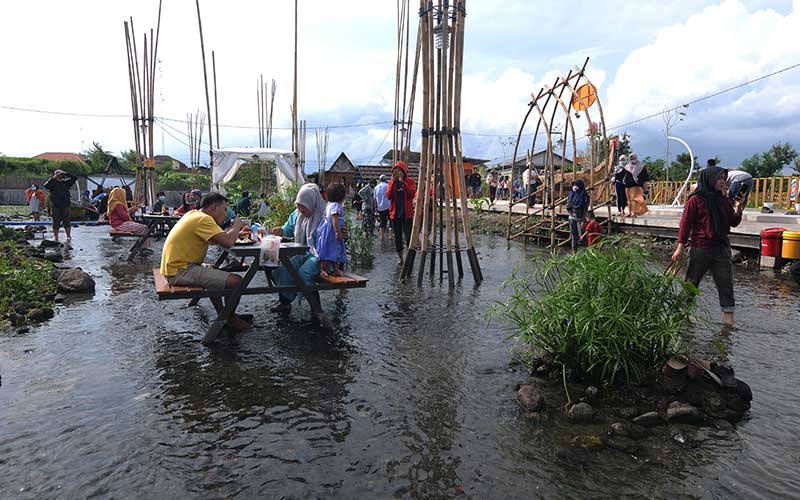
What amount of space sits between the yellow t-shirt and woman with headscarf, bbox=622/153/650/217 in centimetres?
1089

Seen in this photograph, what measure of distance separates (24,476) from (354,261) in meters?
7.37

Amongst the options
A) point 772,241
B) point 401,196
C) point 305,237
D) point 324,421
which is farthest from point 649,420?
point 772,241

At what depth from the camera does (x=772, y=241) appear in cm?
991

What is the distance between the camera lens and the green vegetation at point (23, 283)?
21.3ft

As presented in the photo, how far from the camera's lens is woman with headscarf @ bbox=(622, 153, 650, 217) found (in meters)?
13.1

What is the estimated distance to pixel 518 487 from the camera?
9.39 feet

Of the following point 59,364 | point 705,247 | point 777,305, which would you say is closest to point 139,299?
point 59,364

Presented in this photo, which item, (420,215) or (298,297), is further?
(420,215)

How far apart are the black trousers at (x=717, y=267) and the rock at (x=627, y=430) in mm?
2979

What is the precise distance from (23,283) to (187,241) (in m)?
3.35

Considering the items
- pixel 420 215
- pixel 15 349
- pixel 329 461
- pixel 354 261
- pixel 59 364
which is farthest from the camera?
pixel 354 261

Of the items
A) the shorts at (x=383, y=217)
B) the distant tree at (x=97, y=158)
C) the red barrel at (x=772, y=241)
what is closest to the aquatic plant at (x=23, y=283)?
the shorts at (x=383, y=217)

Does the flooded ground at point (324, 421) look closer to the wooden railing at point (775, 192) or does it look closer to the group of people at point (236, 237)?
the group of people at point (236, 237)

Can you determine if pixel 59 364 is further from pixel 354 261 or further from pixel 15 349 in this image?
pixel 354 261
